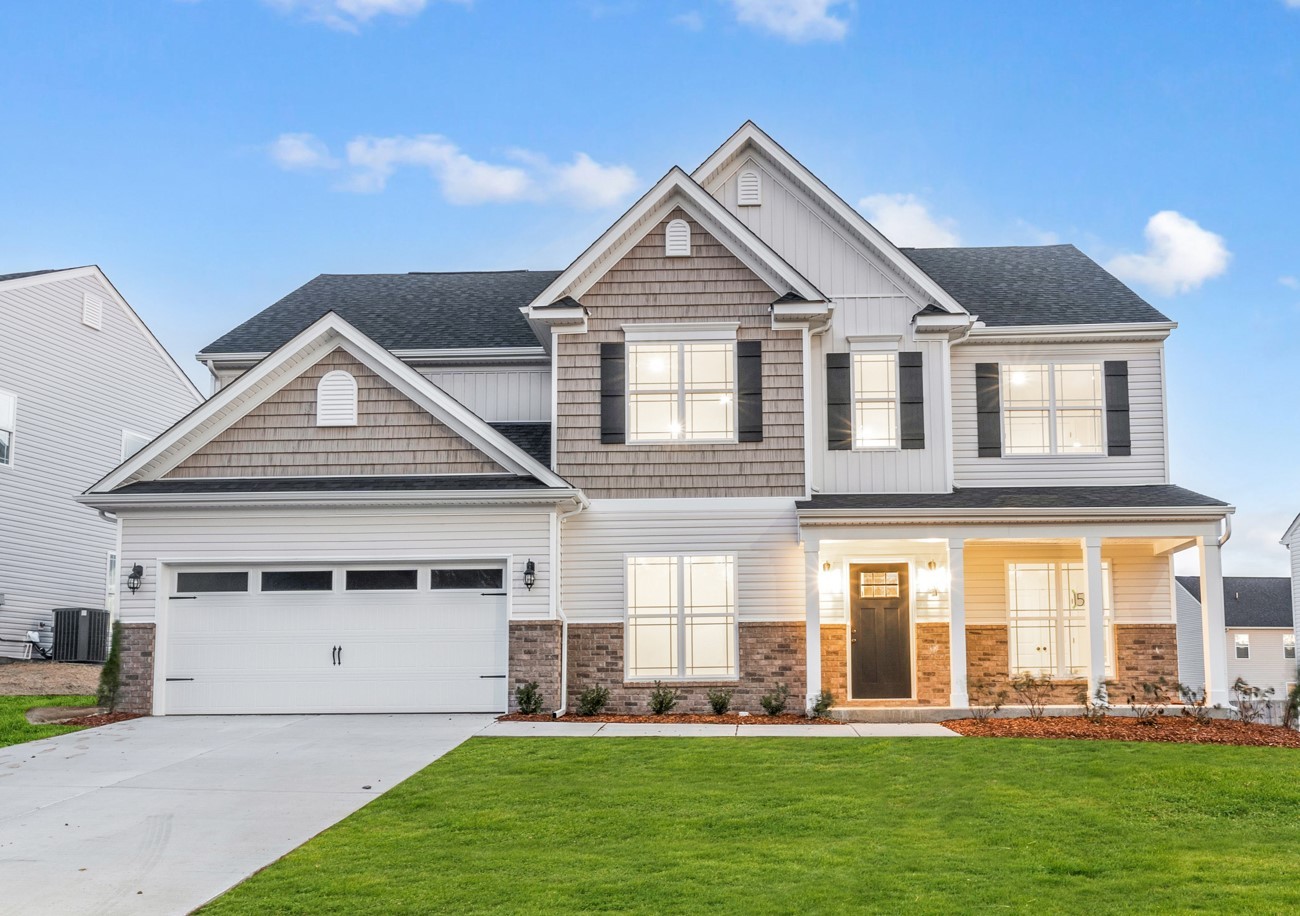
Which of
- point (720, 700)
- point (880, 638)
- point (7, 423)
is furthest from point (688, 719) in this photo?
point (7, 423)

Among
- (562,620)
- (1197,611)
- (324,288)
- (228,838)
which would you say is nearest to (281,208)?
(324,288)

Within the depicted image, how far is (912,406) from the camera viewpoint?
58.3 feet

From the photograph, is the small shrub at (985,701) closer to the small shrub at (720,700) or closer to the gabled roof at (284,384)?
the small shrub at (720,700)

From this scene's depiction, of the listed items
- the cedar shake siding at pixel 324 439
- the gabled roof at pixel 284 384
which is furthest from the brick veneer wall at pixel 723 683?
the cedar shake siding at pixel 324 439

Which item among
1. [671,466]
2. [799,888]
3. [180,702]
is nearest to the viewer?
[799,888]

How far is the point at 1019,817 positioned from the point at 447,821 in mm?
4550

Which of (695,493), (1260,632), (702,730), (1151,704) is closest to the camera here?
(702,730)

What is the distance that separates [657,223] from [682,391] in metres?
2.50

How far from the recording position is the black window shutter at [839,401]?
17.8 meters

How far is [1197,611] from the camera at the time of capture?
1956 inches

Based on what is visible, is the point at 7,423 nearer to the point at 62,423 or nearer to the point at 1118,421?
the point at 62,423

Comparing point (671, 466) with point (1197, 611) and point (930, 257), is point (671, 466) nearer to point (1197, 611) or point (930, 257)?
point (930, 257)

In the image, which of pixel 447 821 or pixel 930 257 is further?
pixel 930 257

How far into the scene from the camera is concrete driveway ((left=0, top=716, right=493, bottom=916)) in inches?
312
